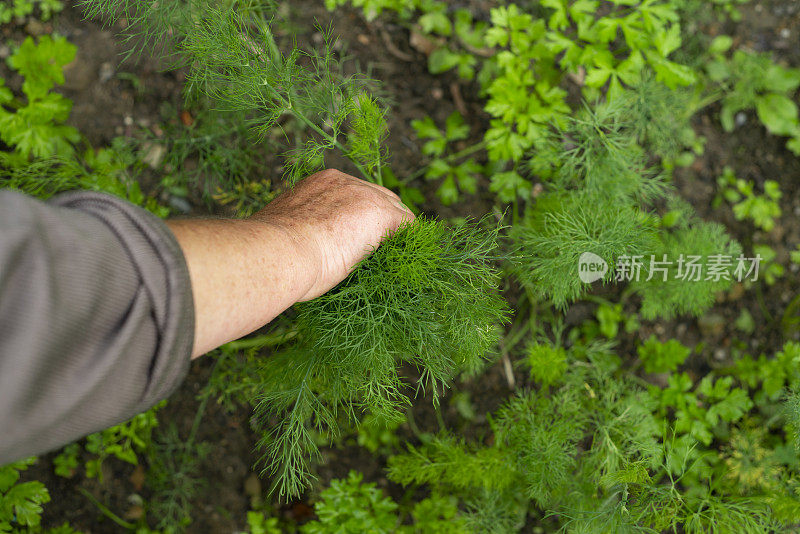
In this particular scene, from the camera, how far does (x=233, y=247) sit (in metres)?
1.10

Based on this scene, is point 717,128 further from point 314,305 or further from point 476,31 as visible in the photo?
point 314,305

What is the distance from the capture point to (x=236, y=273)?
1.07m

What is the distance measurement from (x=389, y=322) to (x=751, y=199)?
7.17ft

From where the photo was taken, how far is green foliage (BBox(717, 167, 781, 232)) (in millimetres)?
2613

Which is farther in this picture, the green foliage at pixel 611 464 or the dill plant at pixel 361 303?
the green foliage at pixel 611 464

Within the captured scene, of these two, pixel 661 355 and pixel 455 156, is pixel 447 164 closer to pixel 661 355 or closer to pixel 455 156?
pixel 455 156

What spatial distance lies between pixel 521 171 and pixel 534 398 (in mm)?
1029

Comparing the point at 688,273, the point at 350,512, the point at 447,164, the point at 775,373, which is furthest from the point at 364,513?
the point at 775,373

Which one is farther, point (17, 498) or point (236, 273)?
point (17, 498)

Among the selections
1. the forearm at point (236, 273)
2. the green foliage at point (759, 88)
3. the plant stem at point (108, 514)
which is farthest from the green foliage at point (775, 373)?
the plant stem at point (108, 514)

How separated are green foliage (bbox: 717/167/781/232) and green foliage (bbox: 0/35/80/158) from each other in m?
3.06

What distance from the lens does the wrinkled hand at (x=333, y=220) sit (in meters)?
1.35

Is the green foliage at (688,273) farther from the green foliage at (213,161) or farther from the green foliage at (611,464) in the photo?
the green foliage at (213,161)

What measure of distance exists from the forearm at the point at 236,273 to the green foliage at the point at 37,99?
4.27ft
